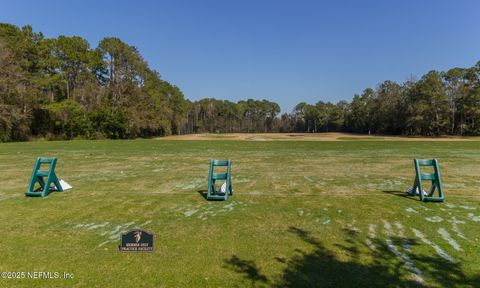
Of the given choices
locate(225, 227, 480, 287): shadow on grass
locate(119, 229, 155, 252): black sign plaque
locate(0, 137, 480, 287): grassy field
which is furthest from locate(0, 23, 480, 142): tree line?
locate(225, 227, 480, 287): shadow on grass

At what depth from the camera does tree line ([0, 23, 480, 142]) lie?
38.3 metres

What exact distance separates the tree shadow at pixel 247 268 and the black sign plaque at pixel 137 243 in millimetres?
1200

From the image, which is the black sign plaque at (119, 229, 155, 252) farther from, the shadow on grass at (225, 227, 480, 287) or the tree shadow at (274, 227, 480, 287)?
the tree shadow at (274, 227, 480, 287)

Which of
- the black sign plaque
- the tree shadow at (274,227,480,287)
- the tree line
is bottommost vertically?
the tree shadow at (274,227,480,287)

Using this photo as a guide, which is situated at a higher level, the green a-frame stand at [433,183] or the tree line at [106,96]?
the tree line at [106,96]

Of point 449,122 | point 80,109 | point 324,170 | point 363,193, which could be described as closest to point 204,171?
point 324,170

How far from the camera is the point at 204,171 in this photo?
11633 millimetres

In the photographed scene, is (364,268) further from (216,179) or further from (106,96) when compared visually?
(106,96)

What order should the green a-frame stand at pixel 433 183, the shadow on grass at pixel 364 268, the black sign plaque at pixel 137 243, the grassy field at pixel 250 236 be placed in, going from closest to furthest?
the shadow on grass at pixel 364 268
the grassy field at pixel 250 236
the black sign plaque at pixel 137 243
the green a-frame stand at pixel 433 183

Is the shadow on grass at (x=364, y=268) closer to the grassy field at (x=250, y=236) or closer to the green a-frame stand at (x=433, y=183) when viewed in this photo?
the grassy field at (x=250, y=236)

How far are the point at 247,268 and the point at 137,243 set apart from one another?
66.0 inches

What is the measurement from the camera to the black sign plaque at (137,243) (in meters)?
3.93

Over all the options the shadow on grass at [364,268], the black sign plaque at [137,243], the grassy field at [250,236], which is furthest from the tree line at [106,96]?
the shadow on grass at [364,268]

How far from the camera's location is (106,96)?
47.4 metres
